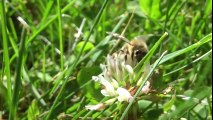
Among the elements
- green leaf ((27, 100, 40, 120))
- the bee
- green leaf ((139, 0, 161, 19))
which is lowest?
green leaf ((27, 100, 40, 120))

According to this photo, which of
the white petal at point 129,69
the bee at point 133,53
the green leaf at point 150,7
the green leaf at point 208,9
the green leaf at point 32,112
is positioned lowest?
the green leaf at point 32,112

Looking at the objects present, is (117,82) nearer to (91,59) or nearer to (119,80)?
(119,80)

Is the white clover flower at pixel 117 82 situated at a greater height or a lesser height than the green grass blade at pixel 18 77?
lesser

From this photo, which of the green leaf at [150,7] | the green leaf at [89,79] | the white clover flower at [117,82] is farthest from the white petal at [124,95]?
the green leaf at [150,7]

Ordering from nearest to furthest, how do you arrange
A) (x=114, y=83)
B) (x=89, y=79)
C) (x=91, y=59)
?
(x=114, y=83)
(x=89, y=79)
(x=91, y=59)

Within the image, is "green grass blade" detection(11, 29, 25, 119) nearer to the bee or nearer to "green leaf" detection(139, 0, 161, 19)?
the bee

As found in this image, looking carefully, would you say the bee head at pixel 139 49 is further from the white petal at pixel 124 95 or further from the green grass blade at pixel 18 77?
the green grass blade at pixel 18 77

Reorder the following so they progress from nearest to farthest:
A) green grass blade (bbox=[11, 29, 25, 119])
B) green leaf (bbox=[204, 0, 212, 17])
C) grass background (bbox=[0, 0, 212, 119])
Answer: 1. green grass blade (bbox=[11, 29, 25, 119])
2. grass background (bbox=[0, 0, 212, 119])
3. green leaf (bbox=[204, 0, 212, 17])

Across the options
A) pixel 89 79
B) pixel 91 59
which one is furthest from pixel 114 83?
pixel 91 59

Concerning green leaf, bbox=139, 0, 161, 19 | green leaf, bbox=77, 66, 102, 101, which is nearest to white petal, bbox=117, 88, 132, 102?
green leaf, bbox=77, 66, 102, 101
